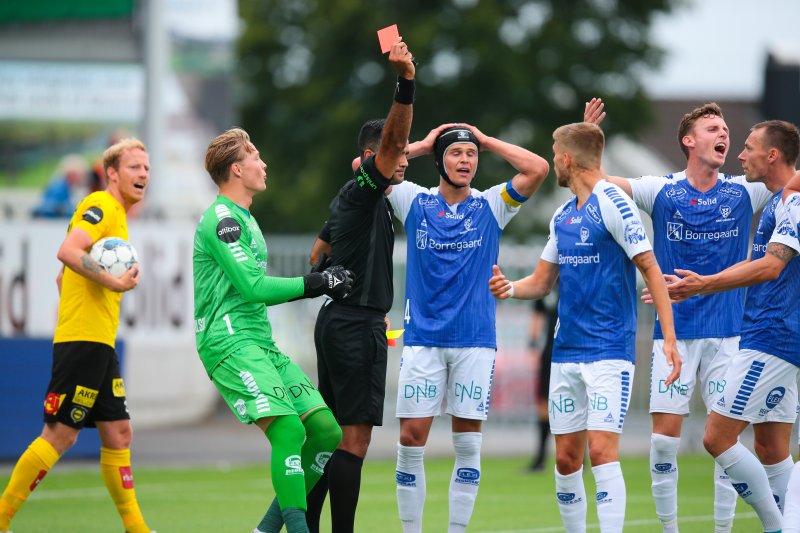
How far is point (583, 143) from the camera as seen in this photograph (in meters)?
7.41

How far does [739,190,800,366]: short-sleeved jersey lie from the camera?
7.43 metres

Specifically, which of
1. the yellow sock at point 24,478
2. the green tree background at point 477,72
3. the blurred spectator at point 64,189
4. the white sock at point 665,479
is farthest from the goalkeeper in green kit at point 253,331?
the green tree background at point 477,72

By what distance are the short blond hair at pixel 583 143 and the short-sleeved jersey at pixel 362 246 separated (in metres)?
1.21

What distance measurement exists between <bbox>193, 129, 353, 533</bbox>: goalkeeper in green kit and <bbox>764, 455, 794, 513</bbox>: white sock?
2.88 m

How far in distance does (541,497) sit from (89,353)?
197 inches

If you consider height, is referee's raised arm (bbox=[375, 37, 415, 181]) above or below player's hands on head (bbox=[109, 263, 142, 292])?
above

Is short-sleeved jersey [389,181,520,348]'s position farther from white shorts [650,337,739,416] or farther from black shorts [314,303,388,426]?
white shorts [650,337,739,416]

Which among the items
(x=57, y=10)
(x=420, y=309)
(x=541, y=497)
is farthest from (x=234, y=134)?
(x=57, y=10)

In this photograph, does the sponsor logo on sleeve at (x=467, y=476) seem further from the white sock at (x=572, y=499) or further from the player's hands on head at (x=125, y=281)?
the player's hands on head at (x=125, y=281)

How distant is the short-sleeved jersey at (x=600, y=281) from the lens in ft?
23.7

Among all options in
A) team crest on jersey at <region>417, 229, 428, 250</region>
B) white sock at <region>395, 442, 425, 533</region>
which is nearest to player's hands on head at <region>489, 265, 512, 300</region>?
team crest on jersey at <region>417, 229, 428, 250</region>

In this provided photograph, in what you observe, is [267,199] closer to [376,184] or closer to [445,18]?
[445,18]

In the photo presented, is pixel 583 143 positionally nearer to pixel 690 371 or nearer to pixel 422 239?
pixel 422 239

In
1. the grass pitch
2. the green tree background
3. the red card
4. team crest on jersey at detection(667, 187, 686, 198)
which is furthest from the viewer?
the green tree background
